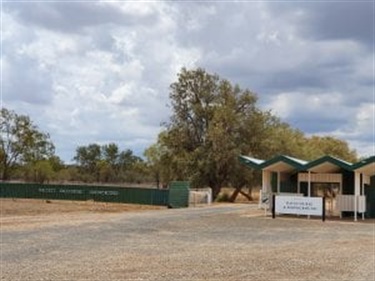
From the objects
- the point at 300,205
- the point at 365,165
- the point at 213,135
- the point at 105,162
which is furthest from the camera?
the point at 105,162

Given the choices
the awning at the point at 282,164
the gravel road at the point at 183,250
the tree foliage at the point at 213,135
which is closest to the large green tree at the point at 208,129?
the tree foliage at the point at 213,135

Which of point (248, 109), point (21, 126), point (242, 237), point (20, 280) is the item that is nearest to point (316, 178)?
point (242, 237)

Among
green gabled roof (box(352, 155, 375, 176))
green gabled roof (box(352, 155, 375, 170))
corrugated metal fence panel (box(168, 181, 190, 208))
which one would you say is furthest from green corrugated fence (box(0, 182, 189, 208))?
green gabled roof (box(352, 155, 375, 170))

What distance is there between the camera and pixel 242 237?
82.7ft

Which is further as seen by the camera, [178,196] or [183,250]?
[178,196]

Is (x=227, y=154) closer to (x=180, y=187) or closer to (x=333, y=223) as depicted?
(x=180, y=187)

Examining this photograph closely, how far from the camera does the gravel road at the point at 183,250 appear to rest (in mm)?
15031

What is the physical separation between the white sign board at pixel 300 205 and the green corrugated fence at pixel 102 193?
42.5ft

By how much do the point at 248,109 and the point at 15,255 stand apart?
51.7 m

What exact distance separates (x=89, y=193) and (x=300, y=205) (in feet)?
74.4

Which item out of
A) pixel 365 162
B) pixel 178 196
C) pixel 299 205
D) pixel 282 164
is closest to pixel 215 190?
pixel 178 196

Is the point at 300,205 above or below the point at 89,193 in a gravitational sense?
below

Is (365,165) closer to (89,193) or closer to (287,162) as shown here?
(287,162)

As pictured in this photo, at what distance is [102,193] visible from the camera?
55375 millimetres
